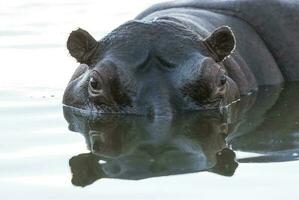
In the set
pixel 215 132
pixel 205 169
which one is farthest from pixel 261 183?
pixel 215 132

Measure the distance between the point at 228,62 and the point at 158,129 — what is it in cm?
175

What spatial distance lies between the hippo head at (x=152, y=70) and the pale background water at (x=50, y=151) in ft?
1.31

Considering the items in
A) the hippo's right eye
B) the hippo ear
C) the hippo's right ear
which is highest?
the hippo ear

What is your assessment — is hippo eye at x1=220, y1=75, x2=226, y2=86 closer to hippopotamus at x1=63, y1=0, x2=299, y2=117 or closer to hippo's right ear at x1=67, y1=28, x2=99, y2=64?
hippopotamus at x1=63, y1=0, x2=299, y2=117

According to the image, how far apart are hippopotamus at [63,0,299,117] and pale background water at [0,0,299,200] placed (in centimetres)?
40

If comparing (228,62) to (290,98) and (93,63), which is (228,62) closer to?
(290,98)

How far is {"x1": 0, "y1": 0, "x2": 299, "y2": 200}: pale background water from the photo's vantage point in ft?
16.1

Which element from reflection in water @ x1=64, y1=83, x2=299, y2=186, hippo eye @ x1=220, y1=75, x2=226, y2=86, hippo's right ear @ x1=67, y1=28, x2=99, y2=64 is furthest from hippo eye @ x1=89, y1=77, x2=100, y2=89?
hippo eye @ x1=220, y1=75, x2=226, y2=86

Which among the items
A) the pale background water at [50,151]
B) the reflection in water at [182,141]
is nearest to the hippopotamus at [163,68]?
the reflection in water at [182,141]

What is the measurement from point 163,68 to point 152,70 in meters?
0.08

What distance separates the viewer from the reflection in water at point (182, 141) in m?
5.36

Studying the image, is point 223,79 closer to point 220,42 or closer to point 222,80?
point 222,80

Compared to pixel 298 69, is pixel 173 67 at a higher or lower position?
higher

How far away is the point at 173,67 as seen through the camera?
6809 mm
